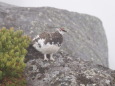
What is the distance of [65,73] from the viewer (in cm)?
1016

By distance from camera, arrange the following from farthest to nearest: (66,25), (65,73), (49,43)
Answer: (66,25) < (49,43) < (65,73)

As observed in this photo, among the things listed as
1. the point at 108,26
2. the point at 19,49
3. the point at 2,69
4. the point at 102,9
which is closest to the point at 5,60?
the point at 2,69

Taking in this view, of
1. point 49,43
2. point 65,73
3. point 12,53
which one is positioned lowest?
point 65,73

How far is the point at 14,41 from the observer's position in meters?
11.2

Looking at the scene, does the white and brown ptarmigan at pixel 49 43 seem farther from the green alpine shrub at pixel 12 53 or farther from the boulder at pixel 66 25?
the boulder at pixel 66 25

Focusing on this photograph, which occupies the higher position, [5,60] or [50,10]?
→ [50,10]

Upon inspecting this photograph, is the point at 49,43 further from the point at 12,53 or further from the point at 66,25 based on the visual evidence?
the point at 66,25

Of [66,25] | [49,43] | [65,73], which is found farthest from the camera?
[66,25]

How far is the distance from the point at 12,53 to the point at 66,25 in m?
7.02

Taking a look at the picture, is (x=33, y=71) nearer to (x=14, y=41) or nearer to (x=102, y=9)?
(x=14, y=41)

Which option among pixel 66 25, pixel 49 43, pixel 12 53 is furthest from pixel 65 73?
pixel 66 25

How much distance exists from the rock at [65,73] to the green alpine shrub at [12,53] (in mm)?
470

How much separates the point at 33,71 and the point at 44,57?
2.59 ft

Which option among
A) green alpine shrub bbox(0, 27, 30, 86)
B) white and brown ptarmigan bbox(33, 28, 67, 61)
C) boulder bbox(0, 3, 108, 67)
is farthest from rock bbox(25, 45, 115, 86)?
boulder bbox(0, 3, 108, 67)
